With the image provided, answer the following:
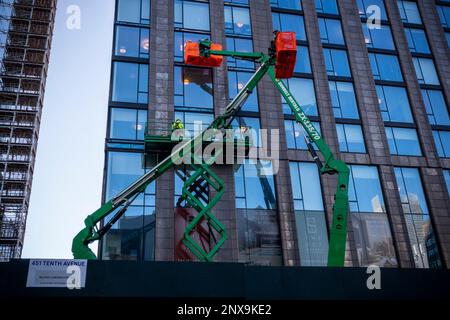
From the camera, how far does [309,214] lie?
27.6 m

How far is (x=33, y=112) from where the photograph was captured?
190ft

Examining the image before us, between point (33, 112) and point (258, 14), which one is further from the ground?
point (33, 112)

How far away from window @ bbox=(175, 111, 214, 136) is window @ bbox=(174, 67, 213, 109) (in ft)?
1.98

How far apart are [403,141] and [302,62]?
31.1 ft

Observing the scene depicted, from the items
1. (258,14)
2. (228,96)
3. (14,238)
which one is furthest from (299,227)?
(14,238)

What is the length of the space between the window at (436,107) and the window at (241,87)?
1390 cm

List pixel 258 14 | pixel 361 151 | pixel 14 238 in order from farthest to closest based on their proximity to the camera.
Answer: pixel 14 238
pixel 258 14
pixel 361 151

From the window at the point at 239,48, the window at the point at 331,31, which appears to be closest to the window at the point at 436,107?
the window at the point at 331,31

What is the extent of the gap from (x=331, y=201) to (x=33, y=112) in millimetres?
45190

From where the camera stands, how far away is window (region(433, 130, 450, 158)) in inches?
1257

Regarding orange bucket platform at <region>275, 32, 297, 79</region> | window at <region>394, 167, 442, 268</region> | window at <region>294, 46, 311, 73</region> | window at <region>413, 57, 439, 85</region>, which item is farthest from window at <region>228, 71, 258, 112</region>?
A: window at <region>413, 57, 439, 85</region>

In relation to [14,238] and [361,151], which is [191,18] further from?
[14,238]

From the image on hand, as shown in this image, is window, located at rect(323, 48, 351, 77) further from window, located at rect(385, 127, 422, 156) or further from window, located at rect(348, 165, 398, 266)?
window, located at rect(348, 165, 398, 266)
